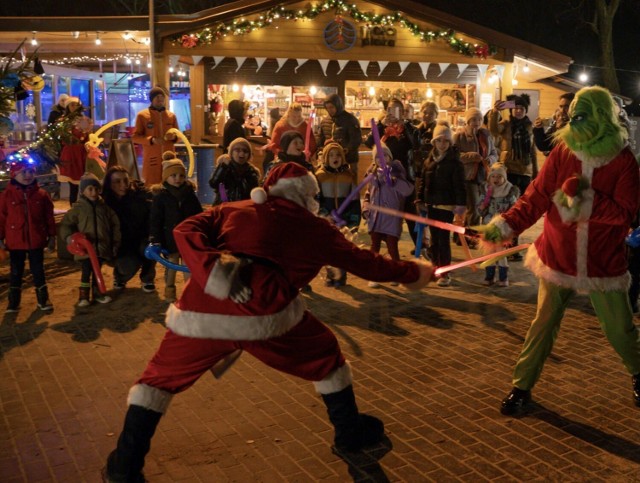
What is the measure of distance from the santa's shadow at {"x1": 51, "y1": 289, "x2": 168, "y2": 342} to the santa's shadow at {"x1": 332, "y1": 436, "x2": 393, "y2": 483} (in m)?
3.34

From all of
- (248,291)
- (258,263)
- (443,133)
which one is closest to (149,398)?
(248,291)

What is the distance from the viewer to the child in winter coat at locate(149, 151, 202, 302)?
7.93 m

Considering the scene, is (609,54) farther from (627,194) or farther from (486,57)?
(627,194)

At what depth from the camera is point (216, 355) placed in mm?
3920

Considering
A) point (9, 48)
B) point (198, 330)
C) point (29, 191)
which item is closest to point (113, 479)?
point (198, 330)

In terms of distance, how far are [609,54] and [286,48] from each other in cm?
2252

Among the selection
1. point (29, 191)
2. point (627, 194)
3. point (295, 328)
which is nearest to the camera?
point (295, 328)

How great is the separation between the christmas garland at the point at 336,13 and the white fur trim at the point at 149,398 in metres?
11.5

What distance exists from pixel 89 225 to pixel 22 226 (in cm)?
69

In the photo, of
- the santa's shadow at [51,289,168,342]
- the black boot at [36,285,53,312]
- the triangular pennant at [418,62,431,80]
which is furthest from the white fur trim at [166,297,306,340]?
the triangular pennant at [418,62,431,80]

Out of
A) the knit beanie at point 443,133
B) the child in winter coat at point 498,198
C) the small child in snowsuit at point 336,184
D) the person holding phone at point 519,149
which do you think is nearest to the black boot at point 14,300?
the small child in snowsuit at point 336,184

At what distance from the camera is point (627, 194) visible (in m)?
4.84

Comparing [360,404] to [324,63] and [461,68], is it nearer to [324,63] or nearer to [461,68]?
[324,63]

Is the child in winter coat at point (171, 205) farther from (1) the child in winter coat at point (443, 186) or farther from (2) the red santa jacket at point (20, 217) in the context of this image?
(1) the child in winter coat at point (443, 186)
